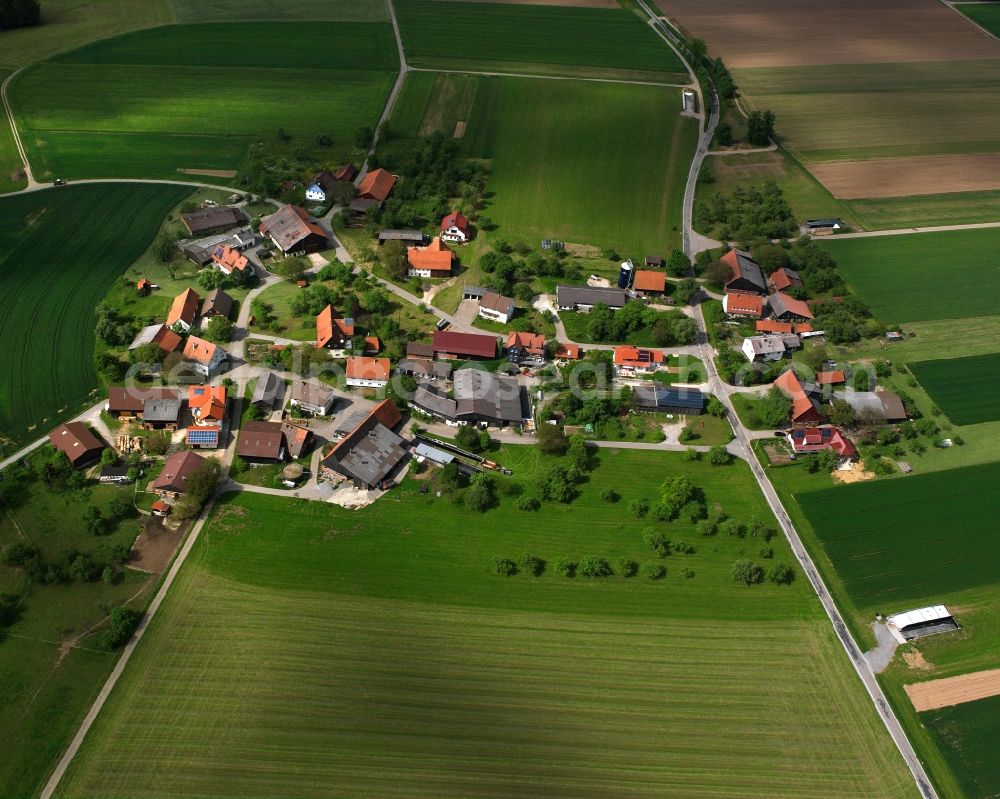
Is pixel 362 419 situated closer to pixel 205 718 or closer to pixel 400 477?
pixel 400 477

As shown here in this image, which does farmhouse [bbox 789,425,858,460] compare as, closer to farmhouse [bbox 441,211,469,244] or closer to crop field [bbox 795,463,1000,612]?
crop field [bbox 795,463,1000,612]

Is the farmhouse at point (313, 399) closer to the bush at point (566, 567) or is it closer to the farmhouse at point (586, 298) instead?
the bush at point (566, 567)

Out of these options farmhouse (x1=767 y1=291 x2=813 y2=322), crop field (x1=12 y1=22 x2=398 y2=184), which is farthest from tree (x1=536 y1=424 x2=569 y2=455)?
crop field (x1=12 y1=22 x2=398 y2=184)

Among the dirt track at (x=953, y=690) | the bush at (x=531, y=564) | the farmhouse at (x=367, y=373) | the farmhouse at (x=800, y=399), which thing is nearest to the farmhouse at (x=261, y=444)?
the farmhouse at (x=367, y=373)

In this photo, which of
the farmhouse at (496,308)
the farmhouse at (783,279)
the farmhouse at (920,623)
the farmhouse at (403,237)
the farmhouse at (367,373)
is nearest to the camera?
the farmhouse at (920,623)

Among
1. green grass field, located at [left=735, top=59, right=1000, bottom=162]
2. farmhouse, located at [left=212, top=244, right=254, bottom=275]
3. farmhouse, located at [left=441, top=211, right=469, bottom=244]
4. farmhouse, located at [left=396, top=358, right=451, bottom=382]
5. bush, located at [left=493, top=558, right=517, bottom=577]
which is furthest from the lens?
green grass field, located at [left=735, top=59, right=1000, bottom=162]

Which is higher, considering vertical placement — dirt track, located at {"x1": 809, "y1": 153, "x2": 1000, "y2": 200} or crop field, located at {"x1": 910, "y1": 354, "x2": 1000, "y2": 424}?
dirt track, located at {"x1": 809, "y1": 153, "x2": 1000, "y2": 200}
